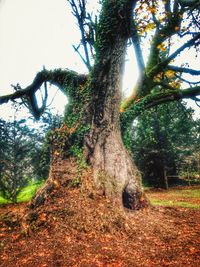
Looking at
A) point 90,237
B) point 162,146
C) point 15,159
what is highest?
point 162,146

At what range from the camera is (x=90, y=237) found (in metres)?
4.42

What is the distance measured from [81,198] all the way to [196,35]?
7262 millimetres

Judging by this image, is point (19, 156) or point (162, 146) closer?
point (19, 156)

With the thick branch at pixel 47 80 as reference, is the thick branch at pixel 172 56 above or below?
above

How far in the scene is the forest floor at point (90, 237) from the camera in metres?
3.68

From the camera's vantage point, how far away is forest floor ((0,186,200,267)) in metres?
3.68

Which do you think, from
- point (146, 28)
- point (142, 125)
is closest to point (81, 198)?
point (146, 28)

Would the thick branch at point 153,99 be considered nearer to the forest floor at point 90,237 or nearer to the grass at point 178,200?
the forest floor at point 90,237

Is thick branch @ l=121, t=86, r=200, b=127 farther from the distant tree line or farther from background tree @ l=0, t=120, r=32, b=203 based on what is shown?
background tree @ l=0, t=120, r=32, b=203

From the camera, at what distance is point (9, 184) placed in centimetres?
1259

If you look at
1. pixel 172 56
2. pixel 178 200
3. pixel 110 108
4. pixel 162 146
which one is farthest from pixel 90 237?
pixel 162 146

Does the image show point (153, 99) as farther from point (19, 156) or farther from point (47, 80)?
point (19, 156)

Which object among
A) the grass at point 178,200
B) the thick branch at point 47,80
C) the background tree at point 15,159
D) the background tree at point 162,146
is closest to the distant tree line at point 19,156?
the background tree at point 15,159

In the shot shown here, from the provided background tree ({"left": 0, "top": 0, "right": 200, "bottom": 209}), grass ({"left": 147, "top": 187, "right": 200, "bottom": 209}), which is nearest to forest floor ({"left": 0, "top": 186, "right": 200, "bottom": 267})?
background tree ({"left": 0, "top": 0, "right": 200, "bottom": 209})
